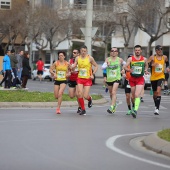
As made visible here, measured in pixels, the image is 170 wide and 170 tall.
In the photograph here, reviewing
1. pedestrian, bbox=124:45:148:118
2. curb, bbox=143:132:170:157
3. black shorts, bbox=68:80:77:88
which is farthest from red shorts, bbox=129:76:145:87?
curb, bbox=143:132:170:157

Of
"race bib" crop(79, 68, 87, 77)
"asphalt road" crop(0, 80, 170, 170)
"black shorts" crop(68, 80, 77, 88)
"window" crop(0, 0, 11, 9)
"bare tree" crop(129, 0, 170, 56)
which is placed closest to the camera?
"asphalt road" crop(0, 80, 170, 170)

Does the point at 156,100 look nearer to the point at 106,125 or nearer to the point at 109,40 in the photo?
the point at 106,125

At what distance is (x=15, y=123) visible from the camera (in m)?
15.8

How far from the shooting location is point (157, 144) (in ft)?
39.3

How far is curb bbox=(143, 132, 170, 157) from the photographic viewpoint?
1138 cm

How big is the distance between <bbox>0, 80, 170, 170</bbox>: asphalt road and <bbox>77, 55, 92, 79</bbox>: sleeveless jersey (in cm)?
111

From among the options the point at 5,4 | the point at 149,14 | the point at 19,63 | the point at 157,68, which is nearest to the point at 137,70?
the point at 157,68

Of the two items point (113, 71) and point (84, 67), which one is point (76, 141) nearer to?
point (84, 67)

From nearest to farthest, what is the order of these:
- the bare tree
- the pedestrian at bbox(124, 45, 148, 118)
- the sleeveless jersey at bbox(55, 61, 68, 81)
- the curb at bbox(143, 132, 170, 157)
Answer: the curb at bbox(143, 132, 170, 157) < the pedestrian at bbox(124, 45, 148, 118) < the sleeveless jersey at bbox(55, 61, 68, 81) < the bare tree

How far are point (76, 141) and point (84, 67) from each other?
6774 mm

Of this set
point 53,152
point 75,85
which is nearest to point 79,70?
point 75,85

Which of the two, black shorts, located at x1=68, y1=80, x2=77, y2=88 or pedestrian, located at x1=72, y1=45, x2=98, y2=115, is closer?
pedestrian, located at x1=72, y1=45, x2=98, y2=115

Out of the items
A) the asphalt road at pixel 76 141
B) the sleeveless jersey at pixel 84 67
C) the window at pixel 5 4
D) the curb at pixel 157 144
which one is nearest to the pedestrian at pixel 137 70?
the asphalt road at pixel 76 141

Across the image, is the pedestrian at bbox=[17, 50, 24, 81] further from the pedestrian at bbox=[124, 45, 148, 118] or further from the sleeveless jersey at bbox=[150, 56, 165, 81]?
the pedestrian at bbox=[124, 45, 148, 118]
